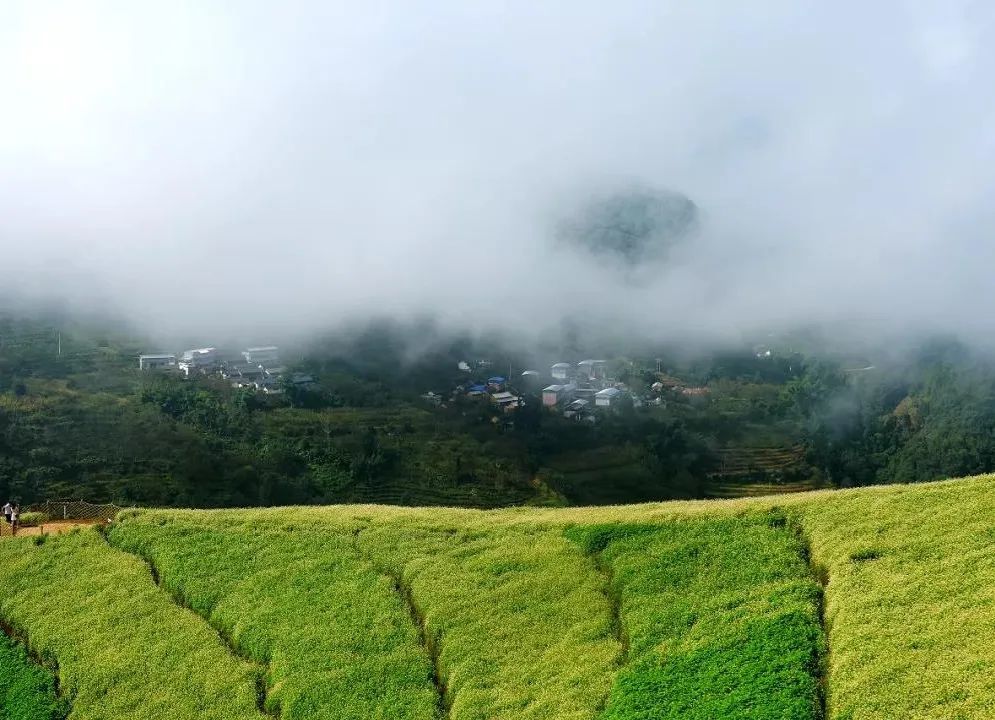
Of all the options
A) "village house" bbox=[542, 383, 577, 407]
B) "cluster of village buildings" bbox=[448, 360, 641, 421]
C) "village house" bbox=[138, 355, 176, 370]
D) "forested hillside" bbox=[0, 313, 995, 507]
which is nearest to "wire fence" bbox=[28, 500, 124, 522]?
"forested hillside" bbox=[0, 313, 995, 507]

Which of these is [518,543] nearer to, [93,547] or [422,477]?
[93,547]

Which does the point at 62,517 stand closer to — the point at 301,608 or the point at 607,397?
the point at 301,608

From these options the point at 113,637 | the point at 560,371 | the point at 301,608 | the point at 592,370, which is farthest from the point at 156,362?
the point at 301,608

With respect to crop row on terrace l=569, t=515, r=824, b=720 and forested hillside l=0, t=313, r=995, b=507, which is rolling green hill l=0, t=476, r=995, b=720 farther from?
forested hillside l=0, t=313, r=995, b=507

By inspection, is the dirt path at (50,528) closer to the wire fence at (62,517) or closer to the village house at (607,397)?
the wire fence at (62,517)

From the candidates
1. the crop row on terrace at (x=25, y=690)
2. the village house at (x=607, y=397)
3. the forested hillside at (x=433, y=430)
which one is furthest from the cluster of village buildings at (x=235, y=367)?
the crop row on terrace at (x=25, y=690)
